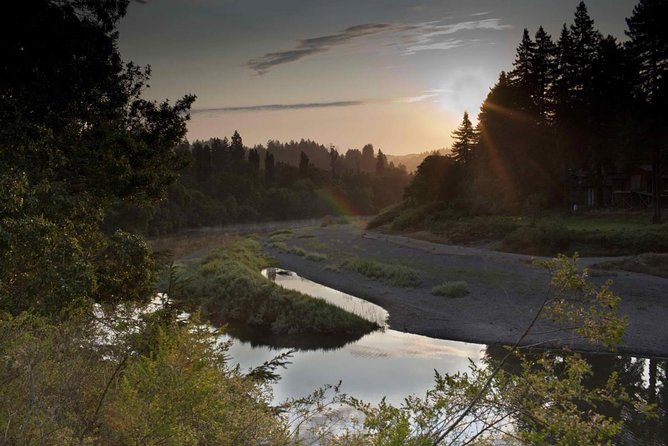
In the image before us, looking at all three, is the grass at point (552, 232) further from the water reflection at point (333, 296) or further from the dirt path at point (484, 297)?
the water reflection at point (333, 296)

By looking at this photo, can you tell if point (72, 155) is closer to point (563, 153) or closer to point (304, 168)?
point (563, 153)

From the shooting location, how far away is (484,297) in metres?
26.3

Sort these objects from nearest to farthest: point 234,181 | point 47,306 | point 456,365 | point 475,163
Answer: point 47,306
point 456,365
point 475,163
point 234,181

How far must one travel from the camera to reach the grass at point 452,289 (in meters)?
27.1

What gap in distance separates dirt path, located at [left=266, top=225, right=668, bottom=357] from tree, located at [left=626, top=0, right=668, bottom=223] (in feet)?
38.3

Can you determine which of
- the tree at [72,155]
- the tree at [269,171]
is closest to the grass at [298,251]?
the tree at [72,155]

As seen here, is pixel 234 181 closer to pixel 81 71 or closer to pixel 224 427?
pixel 81 71

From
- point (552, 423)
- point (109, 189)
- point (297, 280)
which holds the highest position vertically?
point (109, 189)

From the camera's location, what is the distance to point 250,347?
21.0m

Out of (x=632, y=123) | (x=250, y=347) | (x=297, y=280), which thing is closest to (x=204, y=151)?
(x=297, y=280)

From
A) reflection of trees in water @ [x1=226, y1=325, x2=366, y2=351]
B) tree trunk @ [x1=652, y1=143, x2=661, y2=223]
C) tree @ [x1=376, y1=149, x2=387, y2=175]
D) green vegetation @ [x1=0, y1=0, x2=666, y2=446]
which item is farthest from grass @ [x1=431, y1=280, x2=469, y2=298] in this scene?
tree @ [x1=376, y1=149, x2=387, y2=175]

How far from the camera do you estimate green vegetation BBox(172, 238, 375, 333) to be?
2308 cm

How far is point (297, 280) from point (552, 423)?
33.5m

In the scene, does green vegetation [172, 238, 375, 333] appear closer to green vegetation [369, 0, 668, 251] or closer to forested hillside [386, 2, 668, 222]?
green vegetation [369, 0, 668, 251]
